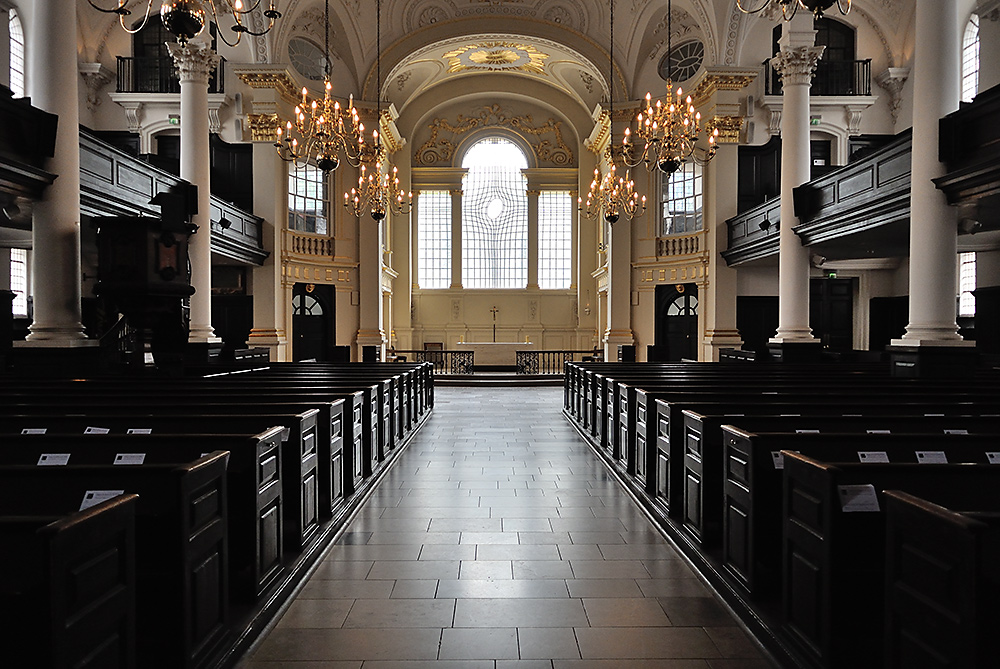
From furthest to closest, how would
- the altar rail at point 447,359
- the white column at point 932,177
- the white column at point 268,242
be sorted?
the altar rail at point 447,359 → the white column at point 268,242 → the white column at point 932,177

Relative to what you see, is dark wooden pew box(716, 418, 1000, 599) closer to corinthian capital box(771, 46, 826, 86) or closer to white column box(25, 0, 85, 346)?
white column box(25, 0, 85, 346)

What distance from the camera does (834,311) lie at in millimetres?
16609

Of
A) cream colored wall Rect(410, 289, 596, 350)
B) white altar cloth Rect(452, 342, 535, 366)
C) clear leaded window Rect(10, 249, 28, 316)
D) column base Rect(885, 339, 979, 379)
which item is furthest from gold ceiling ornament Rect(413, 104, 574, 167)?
column base Rect(885, 339, 979, 379)

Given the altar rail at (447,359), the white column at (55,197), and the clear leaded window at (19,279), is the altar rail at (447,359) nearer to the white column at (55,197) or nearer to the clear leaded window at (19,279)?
the clear leaded window at (19,279)

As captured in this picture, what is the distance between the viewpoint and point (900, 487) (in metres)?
2.57

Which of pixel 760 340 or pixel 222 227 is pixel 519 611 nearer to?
pixel 222 227

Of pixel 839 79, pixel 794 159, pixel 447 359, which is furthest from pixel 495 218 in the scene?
pixel 794 159

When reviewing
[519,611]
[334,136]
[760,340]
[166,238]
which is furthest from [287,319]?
[519,611]

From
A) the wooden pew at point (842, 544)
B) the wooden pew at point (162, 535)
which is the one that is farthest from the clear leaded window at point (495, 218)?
the wooden pew at point (162, 535)

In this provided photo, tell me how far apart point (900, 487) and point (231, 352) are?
40.1ft

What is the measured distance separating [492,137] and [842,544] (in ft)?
74.4

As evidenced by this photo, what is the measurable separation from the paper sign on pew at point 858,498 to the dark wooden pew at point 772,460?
70cm

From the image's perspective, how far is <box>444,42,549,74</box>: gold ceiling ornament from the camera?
20.0 metres

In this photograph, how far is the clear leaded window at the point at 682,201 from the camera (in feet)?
57.3
